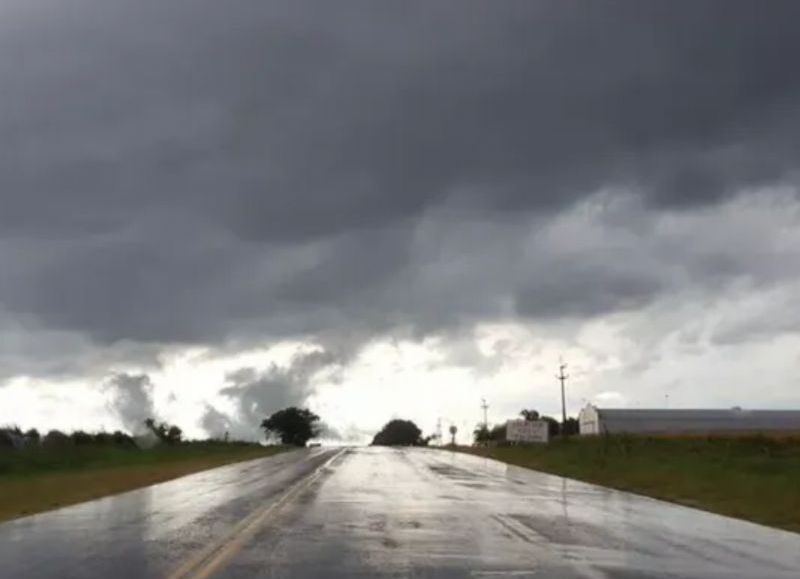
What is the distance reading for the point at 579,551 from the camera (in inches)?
671

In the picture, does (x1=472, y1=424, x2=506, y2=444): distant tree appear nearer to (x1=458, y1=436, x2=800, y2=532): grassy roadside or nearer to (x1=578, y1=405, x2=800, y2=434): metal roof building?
(x1=578, y1=405, x2=800, y2=434): metal roof building

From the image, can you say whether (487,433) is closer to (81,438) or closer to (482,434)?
(482,434)

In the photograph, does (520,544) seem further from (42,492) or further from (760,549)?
(42,492)

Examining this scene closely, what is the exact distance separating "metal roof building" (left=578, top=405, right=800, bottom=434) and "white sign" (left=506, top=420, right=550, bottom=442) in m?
37.5

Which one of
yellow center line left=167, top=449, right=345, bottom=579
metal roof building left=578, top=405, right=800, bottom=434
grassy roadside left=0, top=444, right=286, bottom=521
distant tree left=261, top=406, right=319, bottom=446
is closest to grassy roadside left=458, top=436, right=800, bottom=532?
yellow center line left=167, top=449, right=345, bottom=579

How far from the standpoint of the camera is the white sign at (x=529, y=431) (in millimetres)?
94000

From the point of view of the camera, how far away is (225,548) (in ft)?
55.9

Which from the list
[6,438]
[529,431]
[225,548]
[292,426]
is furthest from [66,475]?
[292,426]

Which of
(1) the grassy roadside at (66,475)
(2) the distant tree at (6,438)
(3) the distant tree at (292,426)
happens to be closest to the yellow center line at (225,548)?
(1) the grassy roadside at (66,475)

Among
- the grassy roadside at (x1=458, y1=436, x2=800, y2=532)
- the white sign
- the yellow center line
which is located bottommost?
the yellow center line

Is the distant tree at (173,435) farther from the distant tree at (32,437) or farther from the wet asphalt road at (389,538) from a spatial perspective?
the wet asphalt road at (389,538)

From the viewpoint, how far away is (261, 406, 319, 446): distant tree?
188 m

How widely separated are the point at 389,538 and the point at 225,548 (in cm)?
299

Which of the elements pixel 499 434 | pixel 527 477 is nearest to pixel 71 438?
pixel 527 477
